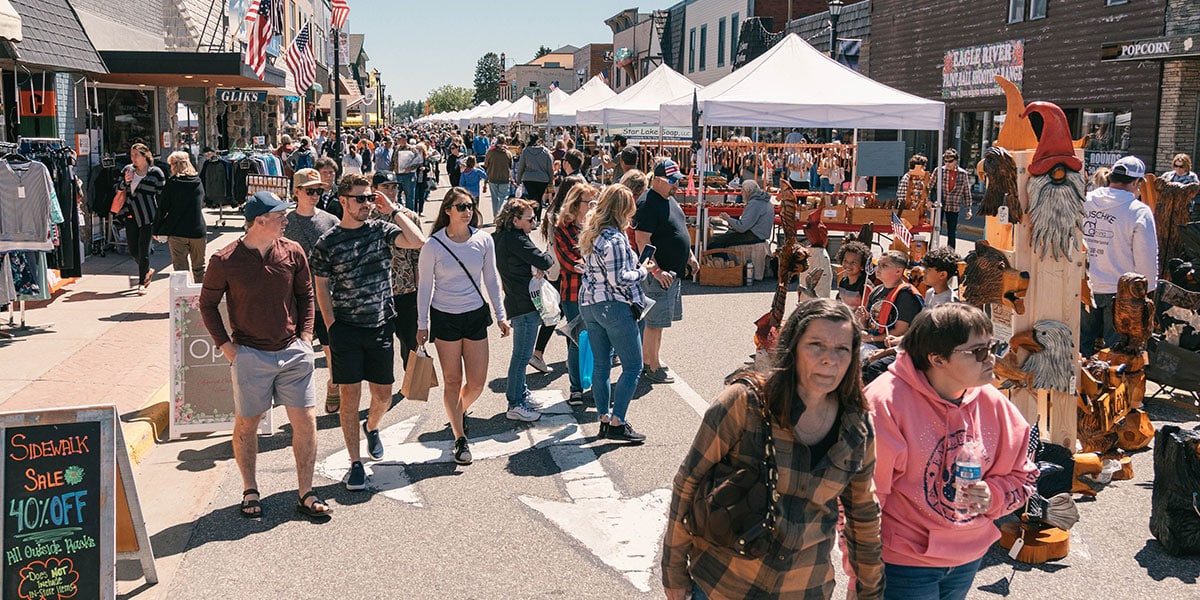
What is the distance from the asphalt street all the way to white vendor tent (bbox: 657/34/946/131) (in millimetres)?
7536

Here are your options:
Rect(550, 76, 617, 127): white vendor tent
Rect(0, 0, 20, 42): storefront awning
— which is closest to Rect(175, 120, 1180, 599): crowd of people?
Rect(0, 0, 20, 42): storefront awning

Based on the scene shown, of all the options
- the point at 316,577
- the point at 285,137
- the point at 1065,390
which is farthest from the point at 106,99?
the point at 1065,390

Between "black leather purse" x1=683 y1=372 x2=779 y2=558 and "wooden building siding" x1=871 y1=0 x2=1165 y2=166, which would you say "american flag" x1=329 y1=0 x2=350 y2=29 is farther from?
"black leather purse" x1=683 y1=372 x2=779 y2=558

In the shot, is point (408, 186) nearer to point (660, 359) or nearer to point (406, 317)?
point (660, 359)

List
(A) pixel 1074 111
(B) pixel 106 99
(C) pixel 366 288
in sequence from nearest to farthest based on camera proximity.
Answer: (C) pixel 366 288 < (B) pixel 106 99 < (A) pixel 1074 111

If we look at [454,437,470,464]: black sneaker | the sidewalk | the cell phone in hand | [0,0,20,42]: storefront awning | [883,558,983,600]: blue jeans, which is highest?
[0,0,20,42]: storefront awning

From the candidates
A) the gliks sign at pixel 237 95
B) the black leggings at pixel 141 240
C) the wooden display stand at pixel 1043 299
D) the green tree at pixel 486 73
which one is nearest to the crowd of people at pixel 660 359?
the black leggings at pixel 141 240

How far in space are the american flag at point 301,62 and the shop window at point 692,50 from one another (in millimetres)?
29936

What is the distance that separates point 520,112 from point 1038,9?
67.4ft

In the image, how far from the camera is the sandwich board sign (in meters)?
4.58

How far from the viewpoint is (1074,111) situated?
23578 mm

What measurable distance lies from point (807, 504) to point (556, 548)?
8.81 feet

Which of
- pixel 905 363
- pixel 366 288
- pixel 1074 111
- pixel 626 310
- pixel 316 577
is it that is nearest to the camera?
pixel 905 363

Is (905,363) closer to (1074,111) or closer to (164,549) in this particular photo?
(164,549)
